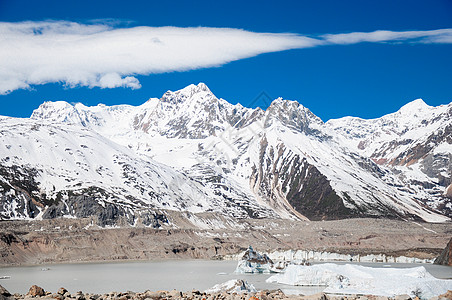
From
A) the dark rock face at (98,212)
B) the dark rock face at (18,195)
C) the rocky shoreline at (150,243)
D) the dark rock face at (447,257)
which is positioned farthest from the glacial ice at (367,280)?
the dark rock face at (18,195)

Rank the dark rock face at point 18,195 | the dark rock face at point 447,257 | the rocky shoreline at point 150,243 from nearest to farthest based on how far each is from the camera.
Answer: the dark rock face at point 447,257 < the rocky shoreline at point 150,243 < the dark rock face at point 18,195

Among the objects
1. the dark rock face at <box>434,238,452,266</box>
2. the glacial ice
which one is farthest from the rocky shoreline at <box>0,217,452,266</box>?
the glacial ice

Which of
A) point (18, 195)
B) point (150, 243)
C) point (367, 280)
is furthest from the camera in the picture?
point (18, 195)

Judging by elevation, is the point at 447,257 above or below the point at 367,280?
above

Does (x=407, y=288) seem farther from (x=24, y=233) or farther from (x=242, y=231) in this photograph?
(x=242, y=231)

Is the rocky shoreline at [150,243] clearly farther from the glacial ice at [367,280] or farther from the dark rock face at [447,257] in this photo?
the glacial ice at [367,280]

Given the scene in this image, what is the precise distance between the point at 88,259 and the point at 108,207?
154ft

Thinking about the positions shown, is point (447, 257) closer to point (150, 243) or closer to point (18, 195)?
point (150, 243)

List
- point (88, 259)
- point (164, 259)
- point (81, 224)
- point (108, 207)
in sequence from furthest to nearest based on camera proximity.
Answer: point (108, 207) < point (81, 224) < point (164, 259) < point (88, 259)

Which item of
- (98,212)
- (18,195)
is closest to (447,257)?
(98,212)

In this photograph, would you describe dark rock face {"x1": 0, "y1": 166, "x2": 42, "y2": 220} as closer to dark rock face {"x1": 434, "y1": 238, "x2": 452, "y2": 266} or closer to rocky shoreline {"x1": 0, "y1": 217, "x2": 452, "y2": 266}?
rocky shoreline {"x1": 0, "y1": 217, "x2": 452, "y2": 266}

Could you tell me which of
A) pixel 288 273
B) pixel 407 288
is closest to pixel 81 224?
pixel 288 273

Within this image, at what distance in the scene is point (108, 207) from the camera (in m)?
186

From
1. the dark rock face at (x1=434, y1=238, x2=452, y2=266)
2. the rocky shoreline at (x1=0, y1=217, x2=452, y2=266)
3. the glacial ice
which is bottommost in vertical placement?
the glacial ice
